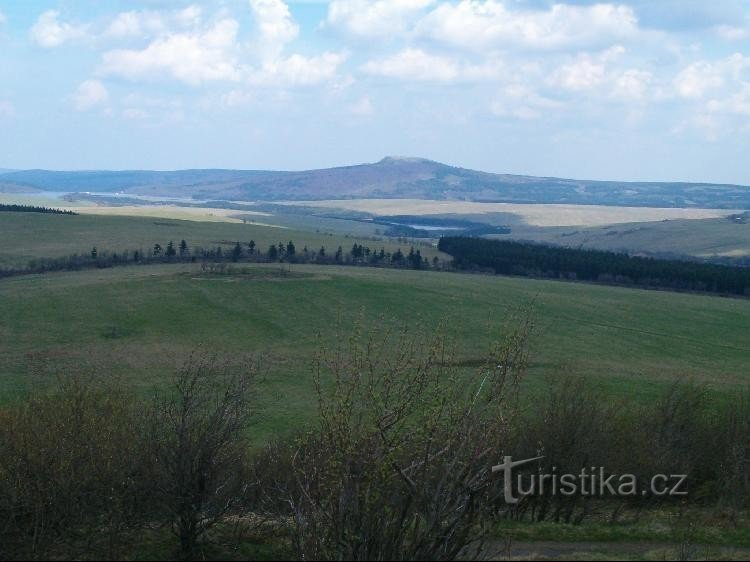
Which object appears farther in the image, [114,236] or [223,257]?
[114,236]

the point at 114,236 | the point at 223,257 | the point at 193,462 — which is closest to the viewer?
the point at 193,462

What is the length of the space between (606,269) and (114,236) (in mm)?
86269

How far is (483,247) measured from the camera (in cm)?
14275

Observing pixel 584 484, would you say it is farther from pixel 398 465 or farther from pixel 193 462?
pixel 193 462

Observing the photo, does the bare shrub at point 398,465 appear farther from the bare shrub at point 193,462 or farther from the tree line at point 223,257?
A: the tree line at point 223,257

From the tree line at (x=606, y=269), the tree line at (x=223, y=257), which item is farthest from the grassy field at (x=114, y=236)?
the tree line at (x=606, y=269)

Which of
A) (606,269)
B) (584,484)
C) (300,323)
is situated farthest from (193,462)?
(606,269)

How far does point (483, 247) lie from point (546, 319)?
64442mm

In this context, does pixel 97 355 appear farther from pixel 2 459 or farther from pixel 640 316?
pixel 640 316

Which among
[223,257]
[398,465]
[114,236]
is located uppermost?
[398,465]

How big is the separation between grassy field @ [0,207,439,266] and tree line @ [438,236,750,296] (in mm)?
12923

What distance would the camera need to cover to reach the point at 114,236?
138750mm

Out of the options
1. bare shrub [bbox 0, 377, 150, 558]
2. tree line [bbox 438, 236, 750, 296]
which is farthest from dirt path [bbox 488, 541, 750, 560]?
tree line [bbox 438, 236, 750, 296]

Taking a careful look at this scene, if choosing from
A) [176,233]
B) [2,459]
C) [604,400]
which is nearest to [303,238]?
[176,233]
